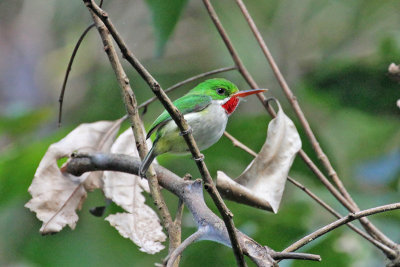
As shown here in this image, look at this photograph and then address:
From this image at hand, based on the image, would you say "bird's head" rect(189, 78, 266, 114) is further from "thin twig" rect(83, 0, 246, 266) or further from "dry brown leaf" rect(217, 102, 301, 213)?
"thin twig" rect(83, 0, 246, 266)

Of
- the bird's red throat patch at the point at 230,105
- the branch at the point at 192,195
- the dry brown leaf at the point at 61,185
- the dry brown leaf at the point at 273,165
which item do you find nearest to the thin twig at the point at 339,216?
the dry brown leaf at the point at 273,165

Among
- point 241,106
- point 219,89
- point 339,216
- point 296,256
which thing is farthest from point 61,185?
point 241,106

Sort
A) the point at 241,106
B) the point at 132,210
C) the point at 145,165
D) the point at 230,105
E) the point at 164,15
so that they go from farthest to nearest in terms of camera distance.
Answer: the point at 241,106 < the point at 164,15 < the point at 230,105 < the point at 132,210 < the point at 145,165

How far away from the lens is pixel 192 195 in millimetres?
1636

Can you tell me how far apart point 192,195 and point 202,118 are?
0.60m

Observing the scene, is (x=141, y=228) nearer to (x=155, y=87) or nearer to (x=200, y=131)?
(x=200, y=131)

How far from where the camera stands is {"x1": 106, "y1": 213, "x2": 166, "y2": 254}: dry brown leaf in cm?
191

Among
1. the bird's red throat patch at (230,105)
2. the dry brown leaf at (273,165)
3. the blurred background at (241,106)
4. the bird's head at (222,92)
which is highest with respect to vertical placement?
the bird's head at (222,92)

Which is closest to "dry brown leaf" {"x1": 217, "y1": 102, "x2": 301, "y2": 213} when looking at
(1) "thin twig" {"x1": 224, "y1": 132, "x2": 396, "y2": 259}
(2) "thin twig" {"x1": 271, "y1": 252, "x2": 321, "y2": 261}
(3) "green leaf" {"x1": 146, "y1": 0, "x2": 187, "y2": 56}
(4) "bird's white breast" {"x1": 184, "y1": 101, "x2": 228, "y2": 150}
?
(1) "thin twig" {"x1": 224, "y1": 132, "x2": 396, "y2": 259}

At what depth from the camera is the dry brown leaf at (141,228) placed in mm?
1913

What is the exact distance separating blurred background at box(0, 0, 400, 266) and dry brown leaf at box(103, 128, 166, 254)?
0.59m

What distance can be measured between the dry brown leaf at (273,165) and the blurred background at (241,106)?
0.67 meters

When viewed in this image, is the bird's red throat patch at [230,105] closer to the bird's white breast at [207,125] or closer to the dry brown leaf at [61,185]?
the bird's white breast at [207,125]

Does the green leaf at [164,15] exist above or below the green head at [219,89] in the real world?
above
